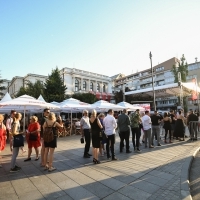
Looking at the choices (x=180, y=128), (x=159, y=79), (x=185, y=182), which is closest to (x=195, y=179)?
(x=185, y=182)

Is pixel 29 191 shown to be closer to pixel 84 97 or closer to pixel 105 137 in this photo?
pixel 105 137

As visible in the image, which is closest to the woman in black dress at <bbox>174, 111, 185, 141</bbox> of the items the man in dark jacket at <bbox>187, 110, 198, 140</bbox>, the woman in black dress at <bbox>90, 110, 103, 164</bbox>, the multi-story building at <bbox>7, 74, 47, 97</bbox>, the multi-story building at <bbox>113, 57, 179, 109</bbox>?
the man in dark jacket at <bbox>187, 110, 198, 140</bbox>

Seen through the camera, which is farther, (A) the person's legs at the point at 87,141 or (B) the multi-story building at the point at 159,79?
(B) the multi-story building at the point at 159,79

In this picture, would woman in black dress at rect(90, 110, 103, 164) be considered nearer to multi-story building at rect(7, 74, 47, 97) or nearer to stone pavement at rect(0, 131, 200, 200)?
stone pavement at rect(0, 131, 200, 200)

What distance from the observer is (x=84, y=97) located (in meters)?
43.4

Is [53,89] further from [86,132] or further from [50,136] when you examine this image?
[50,136]

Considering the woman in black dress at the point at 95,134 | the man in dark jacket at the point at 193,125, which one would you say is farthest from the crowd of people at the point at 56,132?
the man in dark jacket at the point at 193,125

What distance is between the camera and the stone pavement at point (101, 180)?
3.77m

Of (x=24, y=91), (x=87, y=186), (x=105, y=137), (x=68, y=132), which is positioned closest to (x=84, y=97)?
(x=24, y=91)

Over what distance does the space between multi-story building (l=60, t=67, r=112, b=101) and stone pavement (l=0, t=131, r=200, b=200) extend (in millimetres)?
46449

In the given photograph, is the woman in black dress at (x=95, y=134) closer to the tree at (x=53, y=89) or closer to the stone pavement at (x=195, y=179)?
the stone pavement at (x=195, y=179)

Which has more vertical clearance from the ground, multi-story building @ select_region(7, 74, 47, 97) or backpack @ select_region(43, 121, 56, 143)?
multi-story building @ select_region(7, 74, 47, 97)

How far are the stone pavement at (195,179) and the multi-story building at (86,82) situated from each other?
4689cm

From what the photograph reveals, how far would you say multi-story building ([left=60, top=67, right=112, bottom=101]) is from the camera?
53.3 meters
